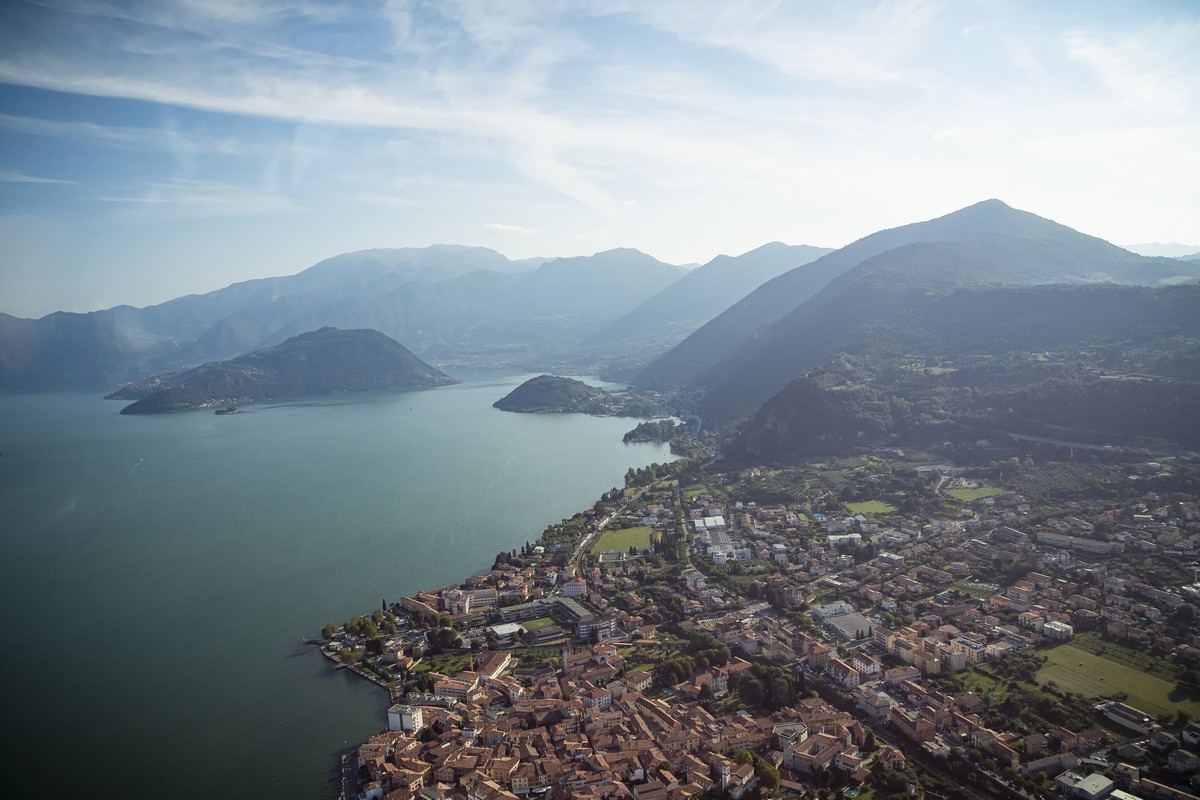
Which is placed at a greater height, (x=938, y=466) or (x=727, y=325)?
(x=727, y=325)

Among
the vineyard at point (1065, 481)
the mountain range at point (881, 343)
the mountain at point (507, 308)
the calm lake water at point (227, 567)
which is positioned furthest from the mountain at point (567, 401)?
the mountain at point (507, 308)

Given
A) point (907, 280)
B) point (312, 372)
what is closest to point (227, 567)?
point (907, 280)

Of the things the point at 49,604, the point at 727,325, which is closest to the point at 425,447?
the point at 49,604

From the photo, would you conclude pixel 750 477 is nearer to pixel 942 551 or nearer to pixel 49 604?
pixel 942 551

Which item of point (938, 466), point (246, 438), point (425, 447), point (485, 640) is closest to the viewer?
point (485, 640)

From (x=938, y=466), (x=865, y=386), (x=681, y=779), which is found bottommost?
(x=681, y=779)

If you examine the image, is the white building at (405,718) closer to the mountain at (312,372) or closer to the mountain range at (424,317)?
the mountain at (312,372)

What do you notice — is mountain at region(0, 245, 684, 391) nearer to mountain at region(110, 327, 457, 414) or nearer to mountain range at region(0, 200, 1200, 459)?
mountain range at region(0, 200, 1200, 459)

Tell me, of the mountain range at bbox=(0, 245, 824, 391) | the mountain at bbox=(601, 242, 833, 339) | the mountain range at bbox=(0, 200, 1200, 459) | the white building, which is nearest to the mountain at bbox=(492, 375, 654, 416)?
the mountain range at bbox=(0, 200, 1200, 459)
